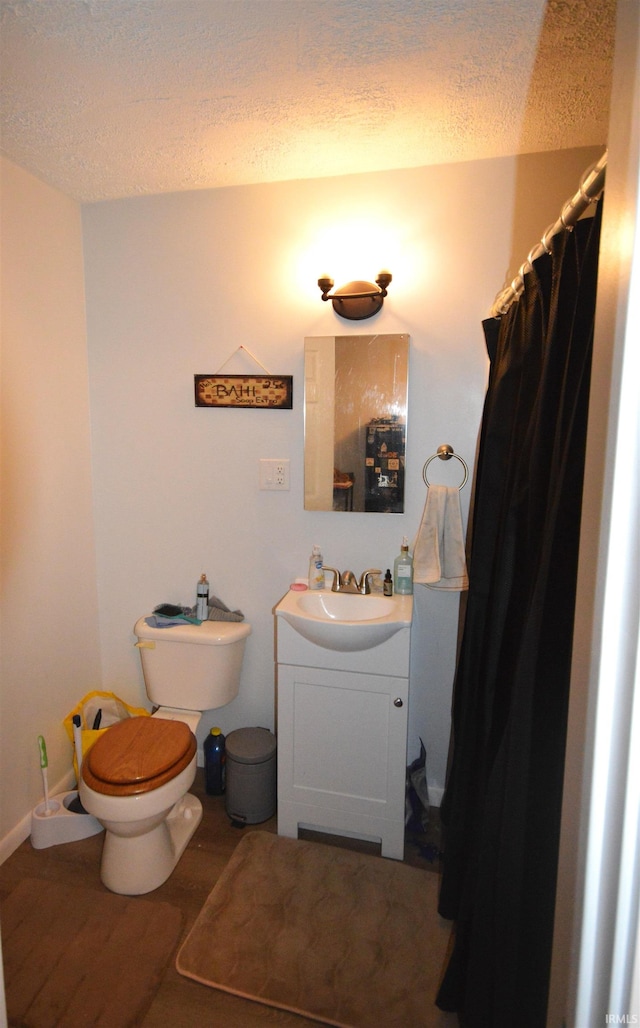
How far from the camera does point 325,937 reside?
5.07ft

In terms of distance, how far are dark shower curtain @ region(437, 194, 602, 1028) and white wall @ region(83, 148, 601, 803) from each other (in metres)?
0.64

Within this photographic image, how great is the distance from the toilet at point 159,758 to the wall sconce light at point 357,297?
1.34m

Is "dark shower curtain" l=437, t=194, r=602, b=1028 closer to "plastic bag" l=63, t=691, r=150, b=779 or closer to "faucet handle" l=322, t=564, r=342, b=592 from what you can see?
"faucet handle" l=322, t=564, r=342, b=592

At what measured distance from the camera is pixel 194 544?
2.20 metres

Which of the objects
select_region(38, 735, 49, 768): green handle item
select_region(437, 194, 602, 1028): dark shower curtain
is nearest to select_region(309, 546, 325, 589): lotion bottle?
select_region(437, 194, 602, 1028): dark shower curtain

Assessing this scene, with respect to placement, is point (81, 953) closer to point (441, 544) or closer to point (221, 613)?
point (221, 613)

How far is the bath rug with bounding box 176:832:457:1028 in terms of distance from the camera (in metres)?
1.38

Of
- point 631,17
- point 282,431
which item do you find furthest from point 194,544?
point 631,17

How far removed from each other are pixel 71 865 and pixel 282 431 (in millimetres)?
1798

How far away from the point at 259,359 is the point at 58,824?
196 centimetres

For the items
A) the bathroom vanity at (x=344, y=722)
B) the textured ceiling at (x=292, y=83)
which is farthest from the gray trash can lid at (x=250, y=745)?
the textured ceiling at (x=292, y=83)

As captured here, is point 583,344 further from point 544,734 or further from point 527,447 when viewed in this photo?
point 544,734

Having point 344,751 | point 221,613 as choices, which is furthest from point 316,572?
point 344,751

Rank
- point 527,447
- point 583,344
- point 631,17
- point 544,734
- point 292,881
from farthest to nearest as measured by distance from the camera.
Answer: point 292,881 → point 527,447 → point 544,734 → point 583,344 → point 631,17
